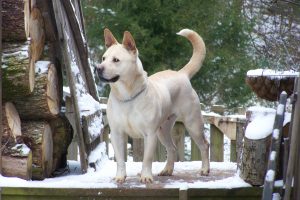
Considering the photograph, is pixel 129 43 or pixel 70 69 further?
pixel 70 69

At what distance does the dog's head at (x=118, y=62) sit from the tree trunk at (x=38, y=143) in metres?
0.85

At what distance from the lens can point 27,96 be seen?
16.5 feet

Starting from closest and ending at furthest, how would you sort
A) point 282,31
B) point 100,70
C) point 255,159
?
point 282,31
point 100,70
point 255,159

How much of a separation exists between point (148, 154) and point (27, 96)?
3.64 feet

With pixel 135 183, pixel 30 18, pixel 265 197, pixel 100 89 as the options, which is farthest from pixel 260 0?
pixel 100 89

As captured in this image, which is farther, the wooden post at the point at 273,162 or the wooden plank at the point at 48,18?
the wooden plank at the point at 48,18

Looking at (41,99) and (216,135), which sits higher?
(41,99)

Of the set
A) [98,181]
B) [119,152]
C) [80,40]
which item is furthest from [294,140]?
[80,40]

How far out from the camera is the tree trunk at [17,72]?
188 inches

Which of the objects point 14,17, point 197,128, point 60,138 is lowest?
point 60,138

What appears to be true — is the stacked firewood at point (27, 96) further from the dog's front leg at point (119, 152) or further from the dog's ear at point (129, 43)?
the dog's ear at point (129, 43)

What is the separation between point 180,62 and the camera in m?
8.27

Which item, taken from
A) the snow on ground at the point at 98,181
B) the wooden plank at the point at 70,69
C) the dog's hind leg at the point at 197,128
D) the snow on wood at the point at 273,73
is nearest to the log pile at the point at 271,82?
the snow on wood at the point at 273,73

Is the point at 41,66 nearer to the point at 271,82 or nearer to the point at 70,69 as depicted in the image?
the point at 70,69
